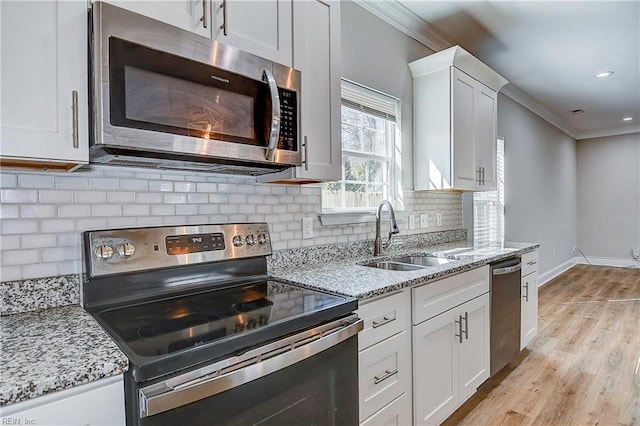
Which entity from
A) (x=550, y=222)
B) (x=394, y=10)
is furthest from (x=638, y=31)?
(x=550, y=222)

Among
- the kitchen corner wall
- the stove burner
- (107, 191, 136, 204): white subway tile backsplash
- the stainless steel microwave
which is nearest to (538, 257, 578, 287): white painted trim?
the kitchen corner wall

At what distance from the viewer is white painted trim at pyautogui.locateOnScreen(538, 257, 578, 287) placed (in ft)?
17.6

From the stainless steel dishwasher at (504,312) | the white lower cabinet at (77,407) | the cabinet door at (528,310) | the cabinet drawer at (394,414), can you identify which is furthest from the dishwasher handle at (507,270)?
the white lower cabinet at (77,407)

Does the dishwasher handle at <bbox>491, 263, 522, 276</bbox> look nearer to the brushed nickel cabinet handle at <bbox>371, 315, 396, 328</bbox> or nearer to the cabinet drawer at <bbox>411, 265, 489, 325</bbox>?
the cabinet drawer at <bbox>411, 265, 489, 325</bbox>

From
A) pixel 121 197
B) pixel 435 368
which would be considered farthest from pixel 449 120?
pixel 121 197

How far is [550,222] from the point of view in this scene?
5703mm

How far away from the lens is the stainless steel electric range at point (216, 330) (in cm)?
86

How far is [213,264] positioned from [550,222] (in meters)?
5.76

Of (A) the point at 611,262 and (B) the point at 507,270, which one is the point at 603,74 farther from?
(A) the point at 611,262

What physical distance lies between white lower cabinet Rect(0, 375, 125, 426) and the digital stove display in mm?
663

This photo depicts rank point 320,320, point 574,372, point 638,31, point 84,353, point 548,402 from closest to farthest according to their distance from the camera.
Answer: point 84,353 < point 320,320 < point 548,402 < point 574,372 < point 638,31

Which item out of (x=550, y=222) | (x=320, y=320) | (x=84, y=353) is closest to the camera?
(x=84, y=353)

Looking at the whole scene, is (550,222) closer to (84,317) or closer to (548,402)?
(548,402)

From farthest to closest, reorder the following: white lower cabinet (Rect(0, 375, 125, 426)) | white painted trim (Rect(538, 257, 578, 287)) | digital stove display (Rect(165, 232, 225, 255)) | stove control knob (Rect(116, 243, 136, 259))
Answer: white painted trim (Rect(538, 257, 578, 287)) < digital stove display (Rect(165, 232, 225, 255)) < stove control knob (Rect(116, 243, 136, 259)) < white lower cabinet (Rect(0, 375, 125, 426))
